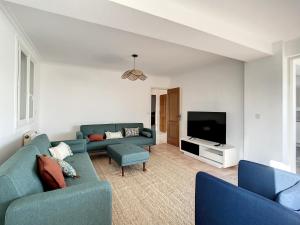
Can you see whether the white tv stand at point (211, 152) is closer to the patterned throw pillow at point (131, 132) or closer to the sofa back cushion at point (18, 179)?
the patterned throw pillow at point (131, 132)

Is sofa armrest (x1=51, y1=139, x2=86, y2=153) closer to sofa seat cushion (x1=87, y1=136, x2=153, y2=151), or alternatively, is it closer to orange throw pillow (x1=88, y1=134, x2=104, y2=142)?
sofa seat cushion (x1=87, y1=136, x2=153, y2=151)

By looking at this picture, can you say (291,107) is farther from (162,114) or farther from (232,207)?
(162,114)

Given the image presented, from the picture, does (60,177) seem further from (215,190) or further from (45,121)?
(45,121)

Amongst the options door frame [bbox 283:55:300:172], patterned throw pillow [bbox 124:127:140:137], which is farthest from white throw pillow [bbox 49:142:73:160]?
door frame [bbox 283:55:300:172]

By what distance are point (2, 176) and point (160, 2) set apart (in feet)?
6.76

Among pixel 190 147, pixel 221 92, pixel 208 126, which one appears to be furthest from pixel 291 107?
pixel 190 147

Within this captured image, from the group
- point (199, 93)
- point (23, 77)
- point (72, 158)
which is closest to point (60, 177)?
point (72, 158)

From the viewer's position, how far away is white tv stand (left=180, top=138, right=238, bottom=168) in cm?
361

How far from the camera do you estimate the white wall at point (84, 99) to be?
180 inches

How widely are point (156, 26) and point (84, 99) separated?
11.9 feet

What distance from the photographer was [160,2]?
5.94ft

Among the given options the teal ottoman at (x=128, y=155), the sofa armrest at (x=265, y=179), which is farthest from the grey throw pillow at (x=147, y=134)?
the sofa armrest at (x=265, y=179)

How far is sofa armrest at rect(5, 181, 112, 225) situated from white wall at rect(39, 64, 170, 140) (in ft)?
12.4

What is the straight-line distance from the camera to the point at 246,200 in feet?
3.40
